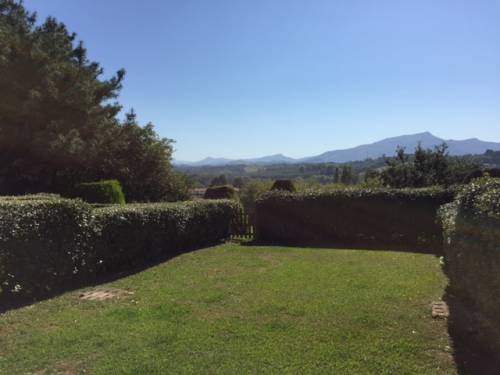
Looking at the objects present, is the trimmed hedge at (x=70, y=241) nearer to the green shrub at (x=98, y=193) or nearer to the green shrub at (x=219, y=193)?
the green shrub at (x=98, y=193)

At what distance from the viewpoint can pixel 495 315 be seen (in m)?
3.35

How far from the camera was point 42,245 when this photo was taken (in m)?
5.80

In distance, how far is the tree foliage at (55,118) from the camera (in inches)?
607

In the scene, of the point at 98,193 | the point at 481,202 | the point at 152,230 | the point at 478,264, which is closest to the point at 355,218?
the point at 152,230

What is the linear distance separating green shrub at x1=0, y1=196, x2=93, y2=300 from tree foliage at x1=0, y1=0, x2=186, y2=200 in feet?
33.9

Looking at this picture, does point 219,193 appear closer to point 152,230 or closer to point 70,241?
point 152,230

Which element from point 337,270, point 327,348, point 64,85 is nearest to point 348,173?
point 64,85

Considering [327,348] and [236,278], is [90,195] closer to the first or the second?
[236,278]

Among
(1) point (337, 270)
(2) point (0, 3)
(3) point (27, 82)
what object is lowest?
(1) point (337, 270)

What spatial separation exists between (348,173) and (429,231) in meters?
47.4

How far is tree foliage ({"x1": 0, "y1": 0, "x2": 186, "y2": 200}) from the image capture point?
50.6ft

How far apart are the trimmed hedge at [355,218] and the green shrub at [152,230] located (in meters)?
1.68

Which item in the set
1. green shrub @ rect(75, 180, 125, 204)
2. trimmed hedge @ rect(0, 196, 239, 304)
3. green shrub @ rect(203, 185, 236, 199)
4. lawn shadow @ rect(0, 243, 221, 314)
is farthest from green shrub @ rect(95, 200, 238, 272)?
green shrub @ rect(203, 185, 236, 199)

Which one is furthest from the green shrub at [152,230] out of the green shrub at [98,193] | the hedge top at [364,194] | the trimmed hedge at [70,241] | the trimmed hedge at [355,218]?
the green shrub at [98,193]
